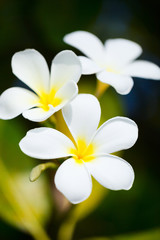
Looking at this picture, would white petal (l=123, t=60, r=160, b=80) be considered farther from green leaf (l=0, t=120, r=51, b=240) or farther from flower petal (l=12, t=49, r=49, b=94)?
green leaf (l=0, t=120, r=51, b=240)

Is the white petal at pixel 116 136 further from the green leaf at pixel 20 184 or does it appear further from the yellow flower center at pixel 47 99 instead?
the green leaf at pixel 20 184

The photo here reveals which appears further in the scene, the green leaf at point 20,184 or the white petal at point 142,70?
the green leaf at point 20,184

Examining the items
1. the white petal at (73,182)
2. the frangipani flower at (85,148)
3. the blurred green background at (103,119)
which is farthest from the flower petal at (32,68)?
the blurred green background at (103,119)

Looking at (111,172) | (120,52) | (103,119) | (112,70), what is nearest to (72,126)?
(111,172)

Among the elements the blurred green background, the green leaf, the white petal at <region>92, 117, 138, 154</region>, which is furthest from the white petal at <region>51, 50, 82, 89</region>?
the green leaf

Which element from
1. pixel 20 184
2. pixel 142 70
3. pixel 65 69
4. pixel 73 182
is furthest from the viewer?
pixel 20 184

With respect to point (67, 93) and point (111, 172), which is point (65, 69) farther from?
point (111, 172)

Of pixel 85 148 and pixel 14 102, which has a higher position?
pixel 14 102
